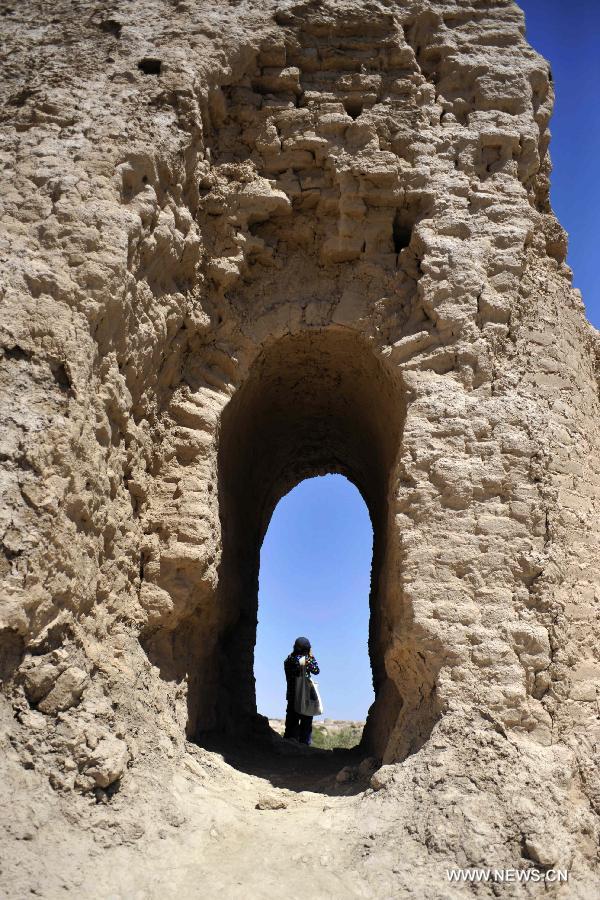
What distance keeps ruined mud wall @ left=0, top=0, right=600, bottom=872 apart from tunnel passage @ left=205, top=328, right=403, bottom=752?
0.05 metres

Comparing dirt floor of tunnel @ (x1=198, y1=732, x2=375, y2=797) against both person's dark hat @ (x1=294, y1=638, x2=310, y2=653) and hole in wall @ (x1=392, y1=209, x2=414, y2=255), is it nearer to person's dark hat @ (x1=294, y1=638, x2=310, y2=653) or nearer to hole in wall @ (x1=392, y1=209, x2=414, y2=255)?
person's dark hat @ (x1=294, y1=638, x2=310, y2=653)

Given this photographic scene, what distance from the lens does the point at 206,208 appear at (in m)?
4.81

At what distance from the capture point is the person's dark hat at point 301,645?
7426 mm

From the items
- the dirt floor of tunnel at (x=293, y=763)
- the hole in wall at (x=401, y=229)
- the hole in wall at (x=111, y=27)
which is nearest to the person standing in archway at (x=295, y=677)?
the dirt floor of tunnel at (x=293, y=763)

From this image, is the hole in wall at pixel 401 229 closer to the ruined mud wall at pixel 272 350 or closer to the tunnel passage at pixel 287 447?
the ruined mud wall at pixel 272 350

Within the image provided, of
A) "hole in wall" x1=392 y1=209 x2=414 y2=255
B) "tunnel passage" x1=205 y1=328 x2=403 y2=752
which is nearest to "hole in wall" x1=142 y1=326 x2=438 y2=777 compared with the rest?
"tunnel passage" x1=205 y1=328 x2=403 y2=752

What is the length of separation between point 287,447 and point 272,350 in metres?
2.26

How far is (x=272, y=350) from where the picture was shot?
502cm

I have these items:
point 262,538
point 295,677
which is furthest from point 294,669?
point 262,538

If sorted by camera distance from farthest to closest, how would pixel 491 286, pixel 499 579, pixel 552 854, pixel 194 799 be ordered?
pixel 491 286
pixel 499 579
pixel 194 799
pixel 552 854

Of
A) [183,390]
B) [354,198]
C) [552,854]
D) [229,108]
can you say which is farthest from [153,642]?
[229,108]

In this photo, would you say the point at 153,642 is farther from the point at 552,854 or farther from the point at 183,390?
the point at 552,854

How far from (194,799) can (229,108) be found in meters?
4.35

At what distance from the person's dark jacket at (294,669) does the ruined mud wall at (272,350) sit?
4.94 ft
